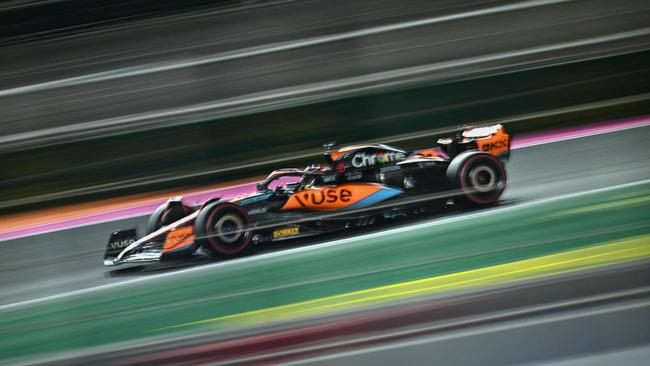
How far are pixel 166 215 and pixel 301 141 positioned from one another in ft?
2.97

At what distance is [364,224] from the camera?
1.27 metres

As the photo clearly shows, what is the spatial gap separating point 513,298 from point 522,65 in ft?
0.95

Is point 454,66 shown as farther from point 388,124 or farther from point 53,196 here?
point 53,196

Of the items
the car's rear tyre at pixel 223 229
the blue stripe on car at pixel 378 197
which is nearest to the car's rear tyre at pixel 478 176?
the blue stripe on car at pixel 378 197

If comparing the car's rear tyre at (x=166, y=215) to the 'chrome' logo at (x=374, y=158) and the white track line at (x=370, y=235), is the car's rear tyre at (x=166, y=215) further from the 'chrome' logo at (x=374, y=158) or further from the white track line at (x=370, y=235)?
the 'chrome' logo at (x=374, y=158)

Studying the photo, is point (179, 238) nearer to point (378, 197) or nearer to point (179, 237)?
point (179, 237)

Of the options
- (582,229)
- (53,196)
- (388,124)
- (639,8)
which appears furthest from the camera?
(582,229)

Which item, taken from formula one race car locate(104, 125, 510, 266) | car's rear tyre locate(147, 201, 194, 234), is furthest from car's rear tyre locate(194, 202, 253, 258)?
car's rear tyre locate(147, 201, 194, 234)

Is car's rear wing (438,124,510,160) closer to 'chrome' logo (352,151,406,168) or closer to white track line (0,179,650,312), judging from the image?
'chrome' logo (352,151,406,168)

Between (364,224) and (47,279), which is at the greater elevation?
(364,224)

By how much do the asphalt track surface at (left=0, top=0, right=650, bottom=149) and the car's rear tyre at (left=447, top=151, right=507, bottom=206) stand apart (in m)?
0.47

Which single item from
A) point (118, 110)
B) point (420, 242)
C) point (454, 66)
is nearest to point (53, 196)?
point (118, 110)

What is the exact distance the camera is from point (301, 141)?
648mm

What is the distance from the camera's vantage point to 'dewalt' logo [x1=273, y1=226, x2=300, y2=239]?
1.28 metres
